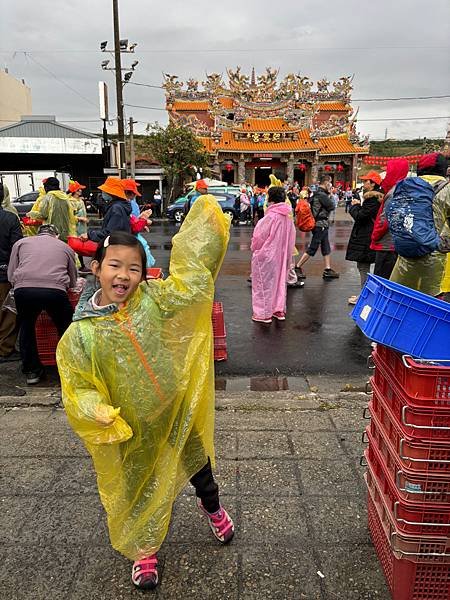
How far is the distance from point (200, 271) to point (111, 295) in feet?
1.23

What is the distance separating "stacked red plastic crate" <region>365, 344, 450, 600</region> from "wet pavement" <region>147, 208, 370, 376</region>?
2703 millimetres

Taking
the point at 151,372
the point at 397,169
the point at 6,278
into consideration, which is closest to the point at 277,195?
the point at 397,169

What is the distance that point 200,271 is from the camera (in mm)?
1951

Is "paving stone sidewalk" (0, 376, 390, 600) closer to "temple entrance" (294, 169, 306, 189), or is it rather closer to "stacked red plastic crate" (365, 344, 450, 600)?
"stacked red plastic crate" (365, 344, 450, 600)

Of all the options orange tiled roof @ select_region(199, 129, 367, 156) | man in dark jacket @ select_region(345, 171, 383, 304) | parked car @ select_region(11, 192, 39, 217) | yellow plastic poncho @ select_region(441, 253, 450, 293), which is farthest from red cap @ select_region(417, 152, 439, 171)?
orange tiled roof @ select_region(199, 129, 367, 156)

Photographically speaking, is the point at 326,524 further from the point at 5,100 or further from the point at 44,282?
the point at 5,100

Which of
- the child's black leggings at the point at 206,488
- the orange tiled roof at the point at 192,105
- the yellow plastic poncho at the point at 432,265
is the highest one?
the orange tiled roof at the point at 192,105

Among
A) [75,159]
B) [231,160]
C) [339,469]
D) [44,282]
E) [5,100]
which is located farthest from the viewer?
[5,100]

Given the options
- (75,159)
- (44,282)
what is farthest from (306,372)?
(75,159)

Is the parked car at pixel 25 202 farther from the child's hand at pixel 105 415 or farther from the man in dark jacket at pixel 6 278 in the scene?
the child's hand at pixel 105 415

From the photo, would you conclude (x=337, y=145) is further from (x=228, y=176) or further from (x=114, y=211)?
(x=114, y=211)

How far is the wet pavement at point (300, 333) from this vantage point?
473 centimetres

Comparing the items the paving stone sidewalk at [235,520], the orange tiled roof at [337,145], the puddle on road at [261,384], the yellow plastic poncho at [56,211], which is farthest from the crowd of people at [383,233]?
the orange tiled roof at [337,145]

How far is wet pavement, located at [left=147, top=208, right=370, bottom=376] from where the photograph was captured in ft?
15.5
